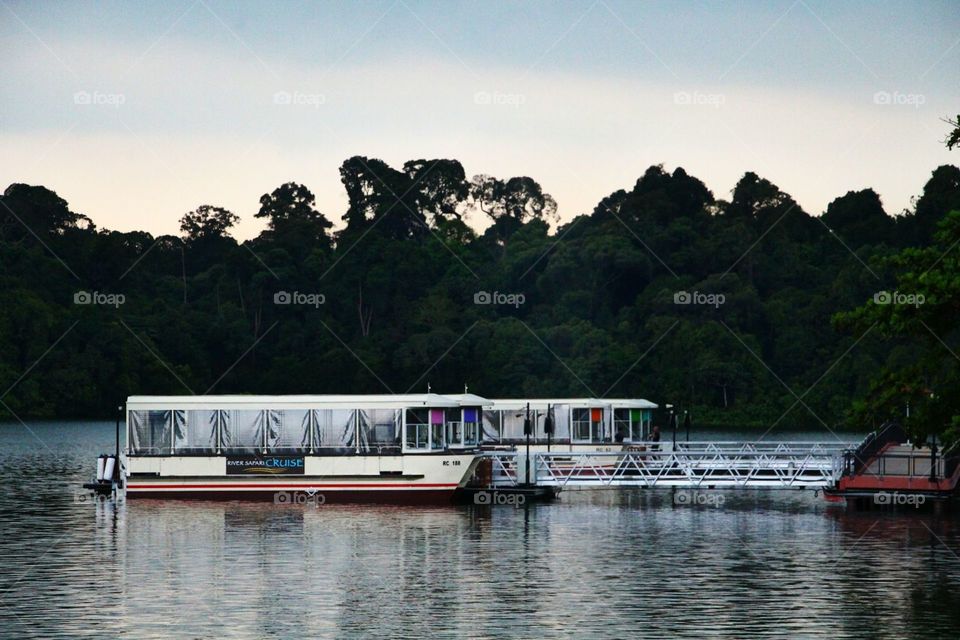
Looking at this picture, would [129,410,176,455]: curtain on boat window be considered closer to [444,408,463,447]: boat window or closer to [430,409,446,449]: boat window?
[430,409,446,449]: boat window

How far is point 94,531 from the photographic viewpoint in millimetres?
57156

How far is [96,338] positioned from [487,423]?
86745mm

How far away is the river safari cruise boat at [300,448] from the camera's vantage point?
64938 mm

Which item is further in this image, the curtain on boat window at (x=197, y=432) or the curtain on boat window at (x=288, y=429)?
the curtain on boat window at (x=197, y=432)

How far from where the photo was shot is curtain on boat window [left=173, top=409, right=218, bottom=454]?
6531cm

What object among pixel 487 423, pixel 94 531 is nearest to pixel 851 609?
pixel 94 531

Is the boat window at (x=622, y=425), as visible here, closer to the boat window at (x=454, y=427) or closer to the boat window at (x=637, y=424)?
the boat window at (x=637, y=424)

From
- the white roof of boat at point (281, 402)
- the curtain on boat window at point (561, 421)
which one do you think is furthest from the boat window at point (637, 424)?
the white roof of boat at point (281, 402)

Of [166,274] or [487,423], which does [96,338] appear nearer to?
[166,274]

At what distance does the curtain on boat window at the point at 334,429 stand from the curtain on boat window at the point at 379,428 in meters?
0.44

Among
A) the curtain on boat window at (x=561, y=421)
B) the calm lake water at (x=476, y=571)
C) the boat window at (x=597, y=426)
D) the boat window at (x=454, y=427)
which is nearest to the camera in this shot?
the calm lake water at (x=476, y=571)

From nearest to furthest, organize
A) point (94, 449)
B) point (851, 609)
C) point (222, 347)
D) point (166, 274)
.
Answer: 1. point (851, 609)
2. point (94, 449)
3. point (222, 347)
4. point (166, 274)

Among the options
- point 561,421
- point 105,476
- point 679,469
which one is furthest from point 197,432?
point 561,421

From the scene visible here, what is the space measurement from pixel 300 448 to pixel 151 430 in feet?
19.7
